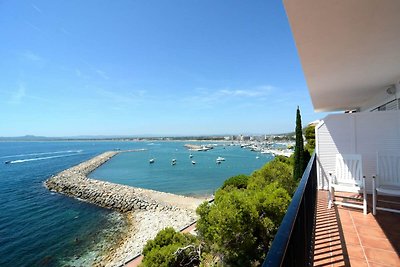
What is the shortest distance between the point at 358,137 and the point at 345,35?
3.60 meters

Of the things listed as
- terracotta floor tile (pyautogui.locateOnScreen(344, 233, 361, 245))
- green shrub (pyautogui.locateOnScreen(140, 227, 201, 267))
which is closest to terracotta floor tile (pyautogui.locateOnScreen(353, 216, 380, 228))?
terracotta floor tile (pyautogui.locateOnScreen(344, 233, 361, 245))

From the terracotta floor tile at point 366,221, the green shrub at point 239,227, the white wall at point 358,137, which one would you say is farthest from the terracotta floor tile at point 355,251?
the green shrub at point 239,227

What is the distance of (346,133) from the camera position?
5164 millimetres

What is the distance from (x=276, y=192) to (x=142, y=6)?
29.1 feet

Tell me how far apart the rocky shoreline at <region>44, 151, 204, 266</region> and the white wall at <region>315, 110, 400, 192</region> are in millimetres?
11111

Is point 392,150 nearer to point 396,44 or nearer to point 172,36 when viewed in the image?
point 396,44

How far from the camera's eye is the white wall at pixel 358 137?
4602 millimetres

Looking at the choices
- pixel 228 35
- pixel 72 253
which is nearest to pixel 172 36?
pixel 228 35

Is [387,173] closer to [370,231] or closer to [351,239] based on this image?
[370,231]

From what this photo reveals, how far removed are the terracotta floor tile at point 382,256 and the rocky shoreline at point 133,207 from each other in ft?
38.9

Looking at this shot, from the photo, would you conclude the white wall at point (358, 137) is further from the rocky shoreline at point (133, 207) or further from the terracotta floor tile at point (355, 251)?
the rocky shoreline at point (133, 207)

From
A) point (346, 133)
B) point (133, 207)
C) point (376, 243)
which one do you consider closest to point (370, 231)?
point (376, 243)

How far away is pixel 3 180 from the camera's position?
36.1 m

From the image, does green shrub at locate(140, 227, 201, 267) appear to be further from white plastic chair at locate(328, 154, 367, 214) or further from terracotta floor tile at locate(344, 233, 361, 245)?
terracotta floor tile at locate(344, 233, 361, 245)
